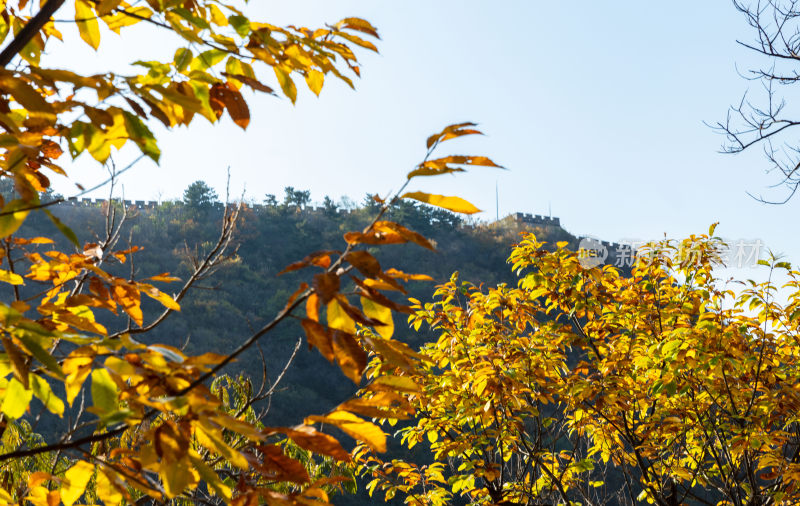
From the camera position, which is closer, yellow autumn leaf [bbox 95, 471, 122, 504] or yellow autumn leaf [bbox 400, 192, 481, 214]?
yellow autumn leaf [bbox 400, 192, 481, 214]

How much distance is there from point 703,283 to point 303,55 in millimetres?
3623

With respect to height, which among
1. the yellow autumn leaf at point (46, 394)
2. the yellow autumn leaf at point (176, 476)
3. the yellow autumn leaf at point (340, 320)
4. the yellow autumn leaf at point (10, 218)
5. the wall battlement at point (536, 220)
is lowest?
the yellow autumn leaf at point (176, 476)

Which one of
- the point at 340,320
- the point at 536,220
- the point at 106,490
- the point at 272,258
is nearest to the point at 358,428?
the point at 340,320

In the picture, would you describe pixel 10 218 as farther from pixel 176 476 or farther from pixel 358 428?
pixel 358 428

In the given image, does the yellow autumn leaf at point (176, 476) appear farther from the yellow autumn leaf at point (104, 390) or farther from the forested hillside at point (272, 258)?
the forested hillside at point (272, 258)

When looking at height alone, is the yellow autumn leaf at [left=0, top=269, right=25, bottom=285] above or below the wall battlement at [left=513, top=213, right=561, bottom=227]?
below

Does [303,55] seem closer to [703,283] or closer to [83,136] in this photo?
[83,136]

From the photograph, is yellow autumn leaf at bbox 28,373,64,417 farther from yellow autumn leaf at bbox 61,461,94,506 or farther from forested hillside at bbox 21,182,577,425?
forested hillside at bbox 21,182,577,425

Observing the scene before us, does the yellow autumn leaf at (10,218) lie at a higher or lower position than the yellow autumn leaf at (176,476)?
A: higher

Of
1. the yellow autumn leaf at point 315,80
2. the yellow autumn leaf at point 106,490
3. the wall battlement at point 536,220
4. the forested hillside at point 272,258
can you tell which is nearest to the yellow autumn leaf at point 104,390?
the yellow autumn leaf at point 106,490

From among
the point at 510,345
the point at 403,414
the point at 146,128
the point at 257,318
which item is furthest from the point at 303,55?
the point at 257,318

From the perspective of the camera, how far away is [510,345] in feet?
11.3

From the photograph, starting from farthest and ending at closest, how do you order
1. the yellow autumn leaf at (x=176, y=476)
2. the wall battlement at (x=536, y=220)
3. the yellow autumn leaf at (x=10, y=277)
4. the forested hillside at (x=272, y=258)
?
the wall battlement at (x=536, y=220) < the forested hillside at (x=272, y=258) < the yellow autumn leaf at (x=10, y=277) < the yellow autumn leaf at (x=176, y=476)

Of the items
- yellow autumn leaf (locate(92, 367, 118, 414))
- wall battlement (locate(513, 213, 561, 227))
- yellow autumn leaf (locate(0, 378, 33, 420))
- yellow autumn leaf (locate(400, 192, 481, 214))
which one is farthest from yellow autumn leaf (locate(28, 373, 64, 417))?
wall battlement (locate(513, 213, 561, 227))
